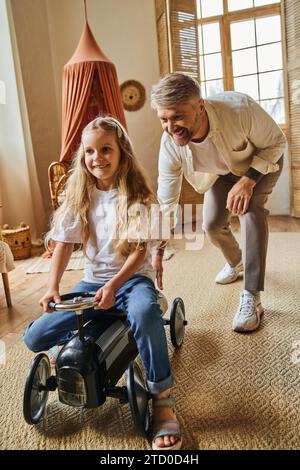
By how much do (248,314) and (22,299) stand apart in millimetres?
1127

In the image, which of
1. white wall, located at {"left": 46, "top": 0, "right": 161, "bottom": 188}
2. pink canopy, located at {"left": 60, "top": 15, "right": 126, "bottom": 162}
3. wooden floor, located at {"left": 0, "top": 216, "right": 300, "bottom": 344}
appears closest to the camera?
wooden floor, located at {"left": 0, "top": 216, "right": 300, "bottom": 344}

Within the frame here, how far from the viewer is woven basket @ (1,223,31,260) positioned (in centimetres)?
281

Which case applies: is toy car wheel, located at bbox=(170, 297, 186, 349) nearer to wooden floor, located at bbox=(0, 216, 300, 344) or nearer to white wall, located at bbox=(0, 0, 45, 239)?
wooden floor, located at bbox=(0, 216, 300, 344)

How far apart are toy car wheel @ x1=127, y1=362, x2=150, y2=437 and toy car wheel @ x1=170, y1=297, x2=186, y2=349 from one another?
35 cm

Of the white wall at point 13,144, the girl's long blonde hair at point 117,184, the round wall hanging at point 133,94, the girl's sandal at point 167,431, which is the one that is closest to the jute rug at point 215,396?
the girl's sandal at point 167,431

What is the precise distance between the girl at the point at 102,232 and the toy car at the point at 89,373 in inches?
2.8

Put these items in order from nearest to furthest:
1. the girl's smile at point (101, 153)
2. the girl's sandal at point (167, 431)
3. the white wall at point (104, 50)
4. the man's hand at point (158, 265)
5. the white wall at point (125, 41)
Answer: the girl's sandal at point (167, 431), the girl's smile at point (101, 153), the man's hand at point (158, 265), the white wall at point (104, 50), the white wall at point (125, 41)

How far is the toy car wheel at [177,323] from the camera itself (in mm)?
1280

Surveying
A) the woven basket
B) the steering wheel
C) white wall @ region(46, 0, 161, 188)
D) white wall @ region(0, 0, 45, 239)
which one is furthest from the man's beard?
white wall @ region(46, 0, 161, 188)

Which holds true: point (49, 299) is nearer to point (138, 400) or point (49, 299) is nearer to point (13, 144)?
point (138, 400)

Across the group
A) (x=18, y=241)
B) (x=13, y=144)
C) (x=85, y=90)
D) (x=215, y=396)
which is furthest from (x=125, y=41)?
(x=215, y=396)

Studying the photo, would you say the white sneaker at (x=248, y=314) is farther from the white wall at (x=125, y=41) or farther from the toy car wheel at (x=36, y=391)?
the white wall at (x=125, y=41)
